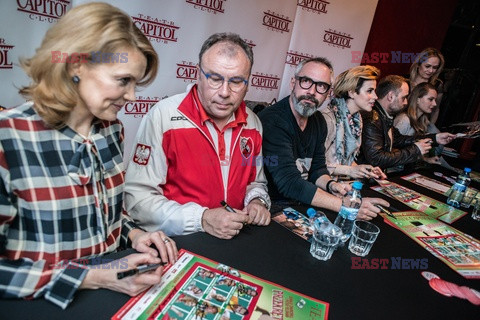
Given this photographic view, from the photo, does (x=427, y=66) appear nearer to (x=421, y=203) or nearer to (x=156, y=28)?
(x=421, y=203)

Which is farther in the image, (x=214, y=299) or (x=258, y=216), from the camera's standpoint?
(x=258, y=216)

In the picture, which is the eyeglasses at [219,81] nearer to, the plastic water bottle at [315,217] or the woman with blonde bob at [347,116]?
the plastic water bottle at [315,217]

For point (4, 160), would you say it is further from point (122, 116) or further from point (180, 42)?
point (180, 42)

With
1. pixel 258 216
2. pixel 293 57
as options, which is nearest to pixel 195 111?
pixel 258 216

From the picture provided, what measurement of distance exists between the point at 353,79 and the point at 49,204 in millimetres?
2783

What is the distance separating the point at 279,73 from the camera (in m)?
3.63

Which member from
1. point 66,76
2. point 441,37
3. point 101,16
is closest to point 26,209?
point 66,76

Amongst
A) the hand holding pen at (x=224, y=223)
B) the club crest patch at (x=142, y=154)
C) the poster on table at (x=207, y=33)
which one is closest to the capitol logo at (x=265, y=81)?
the poster on table at (x=207, y=33)

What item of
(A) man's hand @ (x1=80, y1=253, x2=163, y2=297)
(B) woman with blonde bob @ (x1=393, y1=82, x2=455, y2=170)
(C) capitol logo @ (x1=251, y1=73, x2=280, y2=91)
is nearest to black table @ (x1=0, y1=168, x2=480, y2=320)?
(A) man's hand @ (x1=80, y1=253, x2=163, y2=297)

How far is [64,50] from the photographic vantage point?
0.95m

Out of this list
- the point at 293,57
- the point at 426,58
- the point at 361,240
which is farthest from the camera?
the point at 426,58

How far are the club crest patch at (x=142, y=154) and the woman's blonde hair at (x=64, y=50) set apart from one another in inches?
25.8

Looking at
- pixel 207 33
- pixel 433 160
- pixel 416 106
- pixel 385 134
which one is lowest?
pixel 433 160

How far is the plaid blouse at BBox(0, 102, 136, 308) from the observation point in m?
0.86
